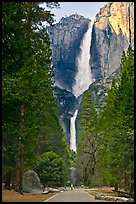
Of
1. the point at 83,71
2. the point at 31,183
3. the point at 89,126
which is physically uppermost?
the point at 83,71

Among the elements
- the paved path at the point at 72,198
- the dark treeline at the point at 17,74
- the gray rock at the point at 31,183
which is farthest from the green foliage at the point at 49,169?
the dark treeline at the point at 17,74

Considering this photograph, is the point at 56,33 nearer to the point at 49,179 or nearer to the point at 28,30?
the point at 49,179

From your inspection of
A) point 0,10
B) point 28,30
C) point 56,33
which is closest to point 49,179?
point 28,30

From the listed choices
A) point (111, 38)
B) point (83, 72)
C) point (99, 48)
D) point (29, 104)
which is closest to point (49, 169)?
point (29, 104)

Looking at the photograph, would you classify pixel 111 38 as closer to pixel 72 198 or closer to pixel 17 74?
pixel 72 198

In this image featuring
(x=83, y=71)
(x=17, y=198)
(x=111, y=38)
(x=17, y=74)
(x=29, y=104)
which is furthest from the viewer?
(x=111, y=38)

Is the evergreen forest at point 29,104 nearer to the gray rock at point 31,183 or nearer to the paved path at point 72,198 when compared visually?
the gray rock at point 31,183
